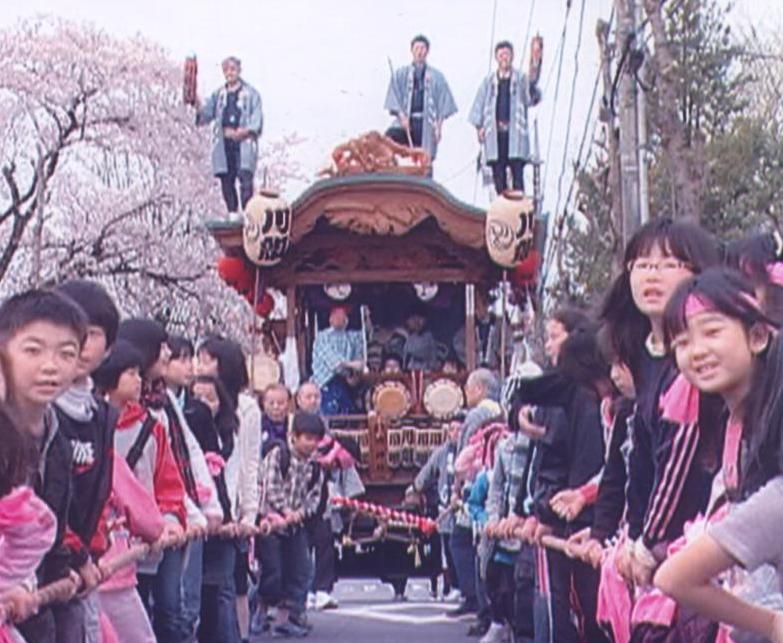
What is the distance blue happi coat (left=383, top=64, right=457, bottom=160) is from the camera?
2202 centimetres

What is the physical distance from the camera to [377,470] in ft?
57.9

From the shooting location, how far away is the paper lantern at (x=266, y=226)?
18281 millimetres

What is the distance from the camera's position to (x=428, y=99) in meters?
22.0

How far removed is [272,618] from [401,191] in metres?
6.16

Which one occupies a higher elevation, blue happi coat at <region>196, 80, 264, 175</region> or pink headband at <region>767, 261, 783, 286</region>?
blue happi coat at <region>196, 80, 264, 175</region>

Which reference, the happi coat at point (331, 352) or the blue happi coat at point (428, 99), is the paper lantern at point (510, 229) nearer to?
the happi coat at point (331, 352)

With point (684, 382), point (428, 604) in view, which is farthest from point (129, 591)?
point (428, 604)

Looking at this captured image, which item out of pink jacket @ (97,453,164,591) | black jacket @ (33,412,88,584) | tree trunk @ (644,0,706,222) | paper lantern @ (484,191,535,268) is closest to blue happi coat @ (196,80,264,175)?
paper lantern @ (484,191,535,268)

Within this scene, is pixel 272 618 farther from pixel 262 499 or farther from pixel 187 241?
pixel 187 241

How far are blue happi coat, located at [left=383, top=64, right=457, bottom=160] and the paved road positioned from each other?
6211 mm

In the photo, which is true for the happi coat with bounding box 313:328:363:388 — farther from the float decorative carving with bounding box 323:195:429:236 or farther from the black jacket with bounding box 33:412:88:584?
the black jacket with bounding box 33:412:88:584

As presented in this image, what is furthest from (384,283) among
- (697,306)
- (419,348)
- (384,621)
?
(697,306)

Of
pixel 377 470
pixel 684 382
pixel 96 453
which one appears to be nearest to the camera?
pixel 684 382

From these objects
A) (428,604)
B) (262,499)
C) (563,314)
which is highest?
(563,314)
